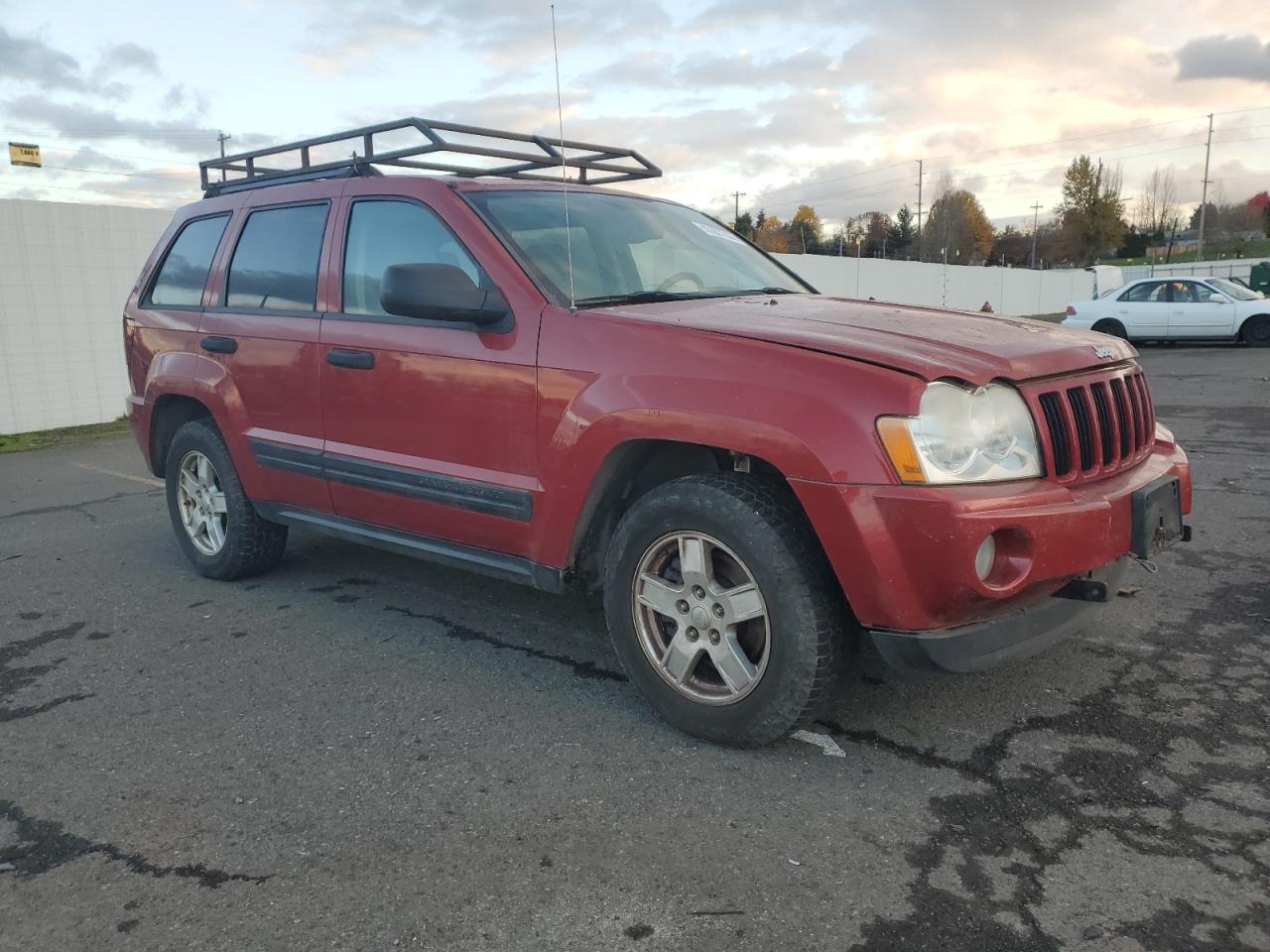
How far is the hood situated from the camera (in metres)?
2.93

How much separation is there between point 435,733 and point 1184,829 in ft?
7.33

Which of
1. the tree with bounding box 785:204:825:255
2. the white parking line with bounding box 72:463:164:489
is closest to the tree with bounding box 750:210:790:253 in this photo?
the tree with bounding box 785:204:825:255

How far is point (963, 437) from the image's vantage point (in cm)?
285

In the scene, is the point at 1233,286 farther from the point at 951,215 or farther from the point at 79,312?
the point at 951,215

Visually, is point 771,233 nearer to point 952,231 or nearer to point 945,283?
point 952,231

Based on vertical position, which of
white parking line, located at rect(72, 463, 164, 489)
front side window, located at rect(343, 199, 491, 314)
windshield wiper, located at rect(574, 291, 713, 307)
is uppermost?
front side window, located at rect(343, 199, 491, 314)

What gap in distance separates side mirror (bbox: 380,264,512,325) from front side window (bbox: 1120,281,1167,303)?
20.0 meters

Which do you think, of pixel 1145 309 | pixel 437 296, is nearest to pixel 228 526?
pixel 437 296

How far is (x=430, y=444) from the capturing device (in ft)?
12.8

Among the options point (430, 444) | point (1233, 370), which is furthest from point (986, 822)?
point (1233, 370)

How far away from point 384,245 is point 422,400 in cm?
76

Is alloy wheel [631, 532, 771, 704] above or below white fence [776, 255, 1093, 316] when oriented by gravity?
below

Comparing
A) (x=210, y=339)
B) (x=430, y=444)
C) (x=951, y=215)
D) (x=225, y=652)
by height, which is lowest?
(x=225, y=652)

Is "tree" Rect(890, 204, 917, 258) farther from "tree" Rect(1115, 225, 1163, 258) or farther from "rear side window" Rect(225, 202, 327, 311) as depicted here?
"rear side window" Rect(225, 202, 327, 311)
